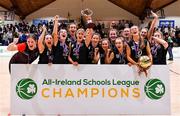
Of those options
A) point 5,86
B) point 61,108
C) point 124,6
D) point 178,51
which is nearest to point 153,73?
point 61,108

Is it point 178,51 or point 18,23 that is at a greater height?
point 18,23

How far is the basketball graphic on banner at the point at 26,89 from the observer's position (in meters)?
5.13

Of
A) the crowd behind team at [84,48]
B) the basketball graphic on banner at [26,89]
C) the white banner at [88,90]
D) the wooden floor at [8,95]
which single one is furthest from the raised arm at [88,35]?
the wooden floor at [8,95]

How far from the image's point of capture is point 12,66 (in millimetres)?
5098

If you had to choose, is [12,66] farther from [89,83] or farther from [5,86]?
[5,86]

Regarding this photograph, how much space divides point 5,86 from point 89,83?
334cm

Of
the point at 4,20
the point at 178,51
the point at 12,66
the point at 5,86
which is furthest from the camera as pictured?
the point at 4,20

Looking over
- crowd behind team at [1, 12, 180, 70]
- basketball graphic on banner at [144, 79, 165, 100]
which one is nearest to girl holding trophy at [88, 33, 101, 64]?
crowd behind team at [1, 12, 180, 70]

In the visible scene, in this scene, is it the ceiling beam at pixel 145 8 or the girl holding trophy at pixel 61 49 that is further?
the ceiling beam at pixel 145 8

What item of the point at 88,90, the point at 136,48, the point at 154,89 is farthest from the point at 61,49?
the point at 154,89

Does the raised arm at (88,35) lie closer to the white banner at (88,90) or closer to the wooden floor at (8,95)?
the white banner at (88,90)

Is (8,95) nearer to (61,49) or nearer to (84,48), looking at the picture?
(61,49)

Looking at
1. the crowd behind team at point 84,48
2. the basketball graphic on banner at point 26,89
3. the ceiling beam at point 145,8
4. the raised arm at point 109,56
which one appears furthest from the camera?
the ceiling beam at point 145,8

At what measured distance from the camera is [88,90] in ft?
17.1
